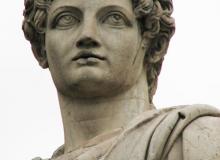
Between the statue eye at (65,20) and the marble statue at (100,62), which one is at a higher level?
the statue eye at (65,20)

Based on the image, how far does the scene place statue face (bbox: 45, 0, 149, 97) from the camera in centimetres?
2850

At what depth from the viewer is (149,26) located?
2931cm

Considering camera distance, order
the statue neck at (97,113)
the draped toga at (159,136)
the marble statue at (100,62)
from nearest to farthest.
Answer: the draped toga at (159,136), the marble statue at (100,62), the statue neck at (97,113)

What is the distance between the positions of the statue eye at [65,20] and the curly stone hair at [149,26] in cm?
31

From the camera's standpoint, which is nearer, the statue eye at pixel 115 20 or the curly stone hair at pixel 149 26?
the statue eye at pixel 115 20

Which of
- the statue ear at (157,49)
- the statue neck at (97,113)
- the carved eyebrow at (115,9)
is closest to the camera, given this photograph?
the statue neck at (97,113)

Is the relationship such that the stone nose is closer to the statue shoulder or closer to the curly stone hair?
the curly stone hair

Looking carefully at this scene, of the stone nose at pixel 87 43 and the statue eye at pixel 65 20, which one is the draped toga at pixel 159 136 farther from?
the statue eye at pixel 65 20

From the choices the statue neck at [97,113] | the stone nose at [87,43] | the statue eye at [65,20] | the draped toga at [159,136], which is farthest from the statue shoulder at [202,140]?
the statue eye at [65,20]

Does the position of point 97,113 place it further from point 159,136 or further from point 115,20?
point 159,136

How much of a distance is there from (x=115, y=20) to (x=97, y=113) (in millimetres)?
1175

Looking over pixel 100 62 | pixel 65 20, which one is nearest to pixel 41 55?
pixel 65 20

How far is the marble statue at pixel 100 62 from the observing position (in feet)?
93.4

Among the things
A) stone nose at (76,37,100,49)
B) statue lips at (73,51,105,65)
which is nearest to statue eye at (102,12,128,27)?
stone nose at (76,37,100,49)
